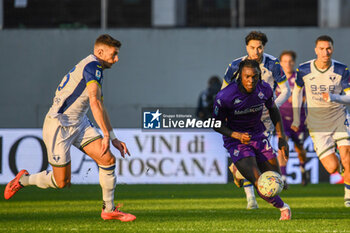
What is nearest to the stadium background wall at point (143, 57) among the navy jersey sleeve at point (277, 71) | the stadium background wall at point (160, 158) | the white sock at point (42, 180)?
the stadium background wall at point (160, 158)

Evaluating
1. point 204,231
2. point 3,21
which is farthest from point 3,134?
point 204,231

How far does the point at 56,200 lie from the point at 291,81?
4936mm

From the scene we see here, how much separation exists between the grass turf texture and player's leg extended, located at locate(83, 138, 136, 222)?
0.34ft

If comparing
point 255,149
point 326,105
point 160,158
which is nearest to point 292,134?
point 160,158

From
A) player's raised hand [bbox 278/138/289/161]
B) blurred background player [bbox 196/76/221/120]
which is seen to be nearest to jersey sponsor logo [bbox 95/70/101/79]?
player's raised hand [bbox 278/138/289/161]

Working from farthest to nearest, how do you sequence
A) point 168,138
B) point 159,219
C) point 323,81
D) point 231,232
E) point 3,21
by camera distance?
1. point 3,21
2. point 168,138
3. point 323,81
4. point 159,219
5. point 231,232

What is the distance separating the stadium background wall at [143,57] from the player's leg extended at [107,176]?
10942 millimetres

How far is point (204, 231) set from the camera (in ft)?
24.7

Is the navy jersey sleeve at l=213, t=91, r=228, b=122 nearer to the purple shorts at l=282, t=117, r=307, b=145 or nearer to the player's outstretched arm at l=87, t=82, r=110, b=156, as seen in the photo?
the player's outstretched arm at l=87, t=82, r=110, b=156

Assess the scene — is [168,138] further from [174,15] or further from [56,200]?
[174,15]

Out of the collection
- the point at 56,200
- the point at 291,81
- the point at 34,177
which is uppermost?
the point at 291,81

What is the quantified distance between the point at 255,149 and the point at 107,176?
1.69 metres

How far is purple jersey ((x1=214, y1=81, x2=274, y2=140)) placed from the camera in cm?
845

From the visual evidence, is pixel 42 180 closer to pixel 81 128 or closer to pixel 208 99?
pixel 81 128
